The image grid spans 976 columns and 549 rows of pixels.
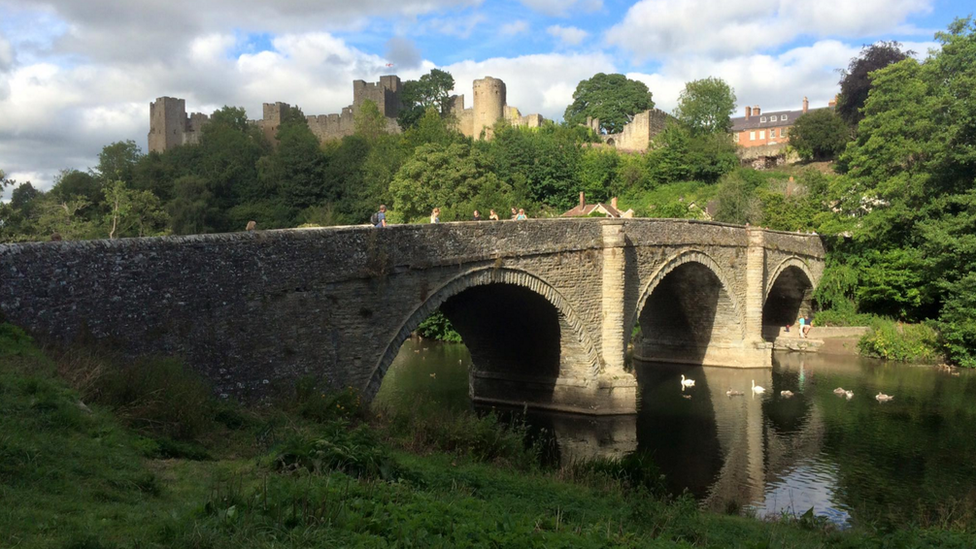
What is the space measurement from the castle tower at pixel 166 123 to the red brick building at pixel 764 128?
157 ft

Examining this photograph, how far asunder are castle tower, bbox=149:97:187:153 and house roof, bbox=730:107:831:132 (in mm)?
48360

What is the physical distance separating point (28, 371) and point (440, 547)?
4.68 m

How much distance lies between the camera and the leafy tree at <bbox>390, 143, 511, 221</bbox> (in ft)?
128

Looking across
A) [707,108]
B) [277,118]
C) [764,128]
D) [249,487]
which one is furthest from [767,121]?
[249,487]

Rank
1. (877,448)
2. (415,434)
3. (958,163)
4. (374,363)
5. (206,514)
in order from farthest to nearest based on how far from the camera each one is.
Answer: (958,163)
(877,448)
(374,363)
(415,434)
(206,514)

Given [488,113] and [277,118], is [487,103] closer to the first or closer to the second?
[488,113]

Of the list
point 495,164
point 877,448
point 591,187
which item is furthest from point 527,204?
point 877,448

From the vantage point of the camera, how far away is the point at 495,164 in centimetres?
4953

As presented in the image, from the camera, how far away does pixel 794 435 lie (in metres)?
19.6

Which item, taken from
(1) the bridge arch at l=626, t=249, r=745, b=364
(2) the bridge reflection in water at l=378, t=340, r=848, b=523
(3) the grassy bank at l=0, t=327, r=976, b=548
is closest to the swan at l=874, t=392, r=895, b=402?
(2) the bridge reflection in water at l=378, t=340, r=848, b=523

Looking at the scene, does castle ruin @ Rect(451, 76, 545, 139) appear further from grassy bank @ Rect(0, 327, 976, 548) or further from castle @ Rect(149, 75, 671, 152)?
grassy bank @ Rect(0, 327, 976, 548)

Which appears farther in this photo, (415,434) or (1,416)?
(415,434)

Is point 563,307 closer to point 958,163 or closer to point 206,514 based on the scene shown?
point 206,514

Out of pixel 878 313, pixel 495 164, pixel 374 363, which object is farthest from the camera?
pixel 495 164
